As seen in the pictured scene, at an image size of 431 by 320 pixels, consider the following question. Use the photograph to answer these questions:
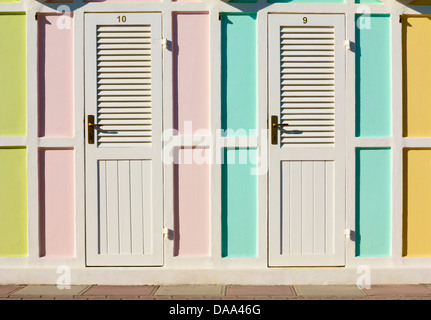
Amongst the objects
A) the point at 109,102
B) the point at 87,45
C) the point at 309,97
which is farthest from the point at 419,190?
the point at 87,45

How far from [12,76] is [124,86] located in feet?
3.68

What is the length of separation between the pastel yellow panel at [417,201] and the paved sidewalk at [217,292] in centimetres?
44

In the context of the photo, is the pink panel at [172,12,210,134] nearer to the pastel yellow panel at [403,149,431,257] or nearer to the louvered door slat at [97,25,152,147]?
the louvered door slat at [97,25,152,147]

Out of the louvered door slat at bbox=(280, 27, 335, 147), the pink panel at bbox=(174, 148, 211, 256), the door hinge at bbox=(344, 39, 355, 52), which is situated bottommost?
the pink panel at bbox=(174, 148, 211, 256)

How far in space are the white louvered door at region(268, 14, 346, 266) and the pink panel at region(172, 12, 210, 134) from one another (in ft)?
2.12

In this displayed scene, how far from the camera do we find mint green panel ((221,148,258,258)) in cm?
564

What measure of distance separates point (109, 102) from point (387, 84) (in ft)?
9.16

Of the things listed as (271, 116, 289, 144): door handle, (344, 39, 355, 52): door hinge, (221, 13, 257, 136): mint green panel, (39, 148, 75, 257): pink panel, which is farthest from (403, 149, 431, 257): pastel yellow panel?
(39, 148, 75, 257): pink panel

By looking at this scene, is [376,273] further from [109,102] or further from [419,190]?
[109,102]

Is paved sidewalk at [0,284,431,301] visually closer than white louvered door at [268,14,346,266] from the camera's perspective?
Yes

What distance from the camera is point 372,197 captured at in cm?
567

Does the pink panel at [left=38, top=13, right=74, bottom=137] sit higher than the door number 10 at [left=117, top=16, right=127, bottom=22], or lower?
lower

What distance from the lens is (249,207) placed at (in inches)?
222

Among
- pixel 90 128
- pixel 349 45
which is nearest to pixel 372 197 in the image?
pixel 349 45
